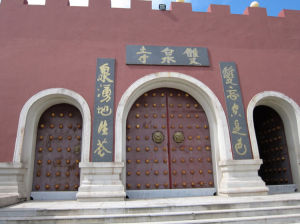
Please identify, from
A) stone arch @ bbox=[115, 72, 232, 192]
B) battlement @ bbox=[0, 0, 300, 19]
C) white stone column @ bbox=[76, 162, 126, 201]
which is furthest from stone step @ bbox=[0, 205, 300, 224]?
battlement @ bbox=[0, 0, 300, 19]

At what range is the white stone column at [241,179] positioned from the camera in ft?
15.5

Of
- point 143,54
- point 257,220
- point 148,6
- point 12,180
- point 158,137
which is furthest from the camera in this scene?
point 148,6

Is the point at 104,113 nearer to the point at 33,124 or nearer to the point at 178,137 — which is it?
the point at 33,124

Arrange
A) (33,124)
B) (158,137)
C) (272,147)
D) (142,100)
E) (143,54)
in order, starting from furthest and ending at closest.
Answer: (272,147) → (142,100) → (143,54) → (158,137) → (33,124)

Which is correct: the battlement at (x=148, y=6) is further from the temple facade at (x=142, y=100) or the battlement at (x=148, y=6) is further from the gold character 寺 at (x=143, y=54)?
the gold character 寺 at (x=143, y=54)

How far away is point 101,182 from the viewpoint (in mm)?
4574

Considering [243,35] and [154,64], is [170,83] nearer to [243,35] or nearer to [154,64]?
[154,64]

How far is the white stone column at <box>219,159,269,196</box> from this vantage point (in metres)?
4.71

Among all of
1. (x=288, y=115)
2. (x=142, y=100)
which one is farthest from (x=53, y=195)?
(x=288, y=115)

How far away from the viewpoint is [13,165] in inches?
180

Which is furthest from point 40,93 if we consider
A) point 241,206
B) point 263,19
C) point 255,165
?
point 263,19

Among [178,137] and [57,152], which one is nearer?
[57,152]

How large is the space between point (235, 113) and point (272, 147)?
1870 mm

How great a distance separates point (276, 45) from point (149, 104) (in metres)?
3.60
